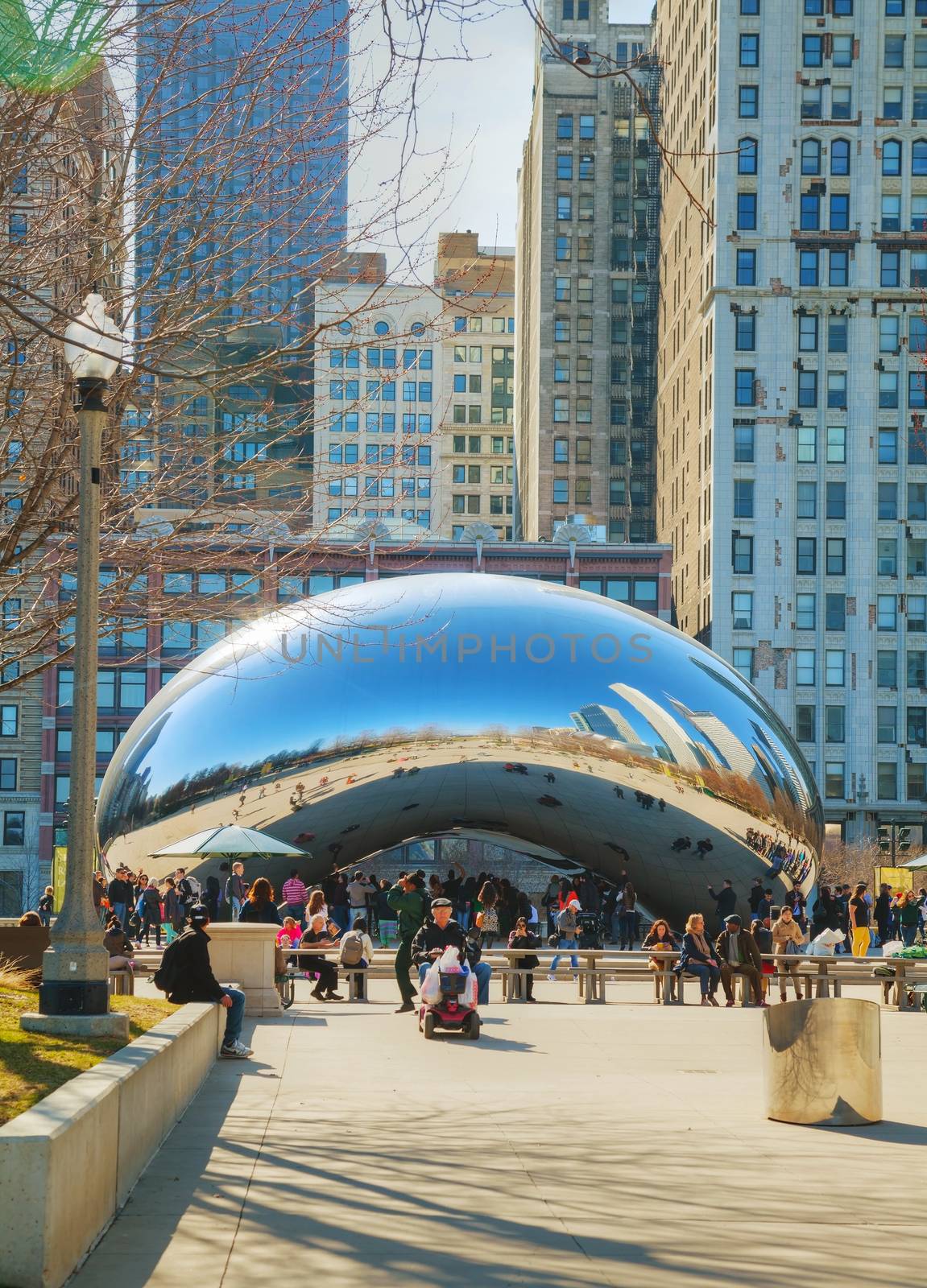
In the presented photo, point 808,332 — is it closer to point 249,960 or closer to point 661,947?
point 661,947

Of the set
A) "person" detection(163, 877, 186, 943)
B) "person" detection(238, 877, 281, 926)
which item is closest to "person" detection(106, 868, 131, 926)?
"person" detection(163, 877, 186, 943)

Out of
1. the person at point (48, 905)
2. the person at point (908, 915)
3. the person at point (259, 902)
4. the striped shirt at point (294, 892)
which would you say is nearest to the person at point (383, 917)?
the striped shirt at point (294, 892)

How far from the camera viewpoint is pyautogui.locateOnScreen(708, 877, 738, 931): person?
28156 mm

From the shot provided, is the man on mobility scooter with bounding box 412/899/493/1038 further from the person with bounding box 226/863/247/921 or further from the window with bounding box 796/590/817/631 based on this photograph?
the window with bounding box 796/590/817/631

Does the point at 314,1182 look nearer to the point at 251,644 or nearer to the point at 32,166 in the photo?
the point at 32,166

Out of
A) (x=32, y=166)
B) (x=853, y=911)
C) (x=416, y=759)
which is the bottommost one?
(x=853, y=911)

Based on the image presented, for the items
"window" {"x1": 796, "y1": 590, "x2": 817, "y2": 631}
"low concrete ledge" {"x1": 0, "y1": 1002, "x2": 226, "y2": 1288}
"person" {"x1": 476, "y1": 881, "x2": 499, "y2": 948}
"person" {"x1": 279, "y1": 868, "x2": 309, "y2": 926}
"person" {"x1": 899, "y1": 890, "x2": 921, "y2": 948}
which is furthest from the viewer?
"window" {"x1": 796, "y1": 590, "x2": 817, "y2": 631}

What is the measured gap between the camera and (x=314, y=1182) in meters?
7.88

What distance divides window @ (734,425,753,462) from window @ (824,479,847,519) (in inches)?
177

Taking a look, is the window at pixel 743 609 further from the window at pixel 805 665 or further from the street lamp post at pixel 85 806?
the street lamp post at pixel 85 806

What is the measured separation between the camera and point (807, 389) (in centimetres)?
8388

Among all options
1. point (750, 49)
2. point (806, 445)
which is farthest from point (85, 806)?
point (750, 49)

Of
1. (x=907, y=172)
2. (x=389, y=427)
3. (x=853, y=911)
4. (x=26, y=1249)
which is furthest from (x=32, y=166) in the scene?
(x=389, y=427)

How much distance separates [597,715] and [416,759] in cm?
323
